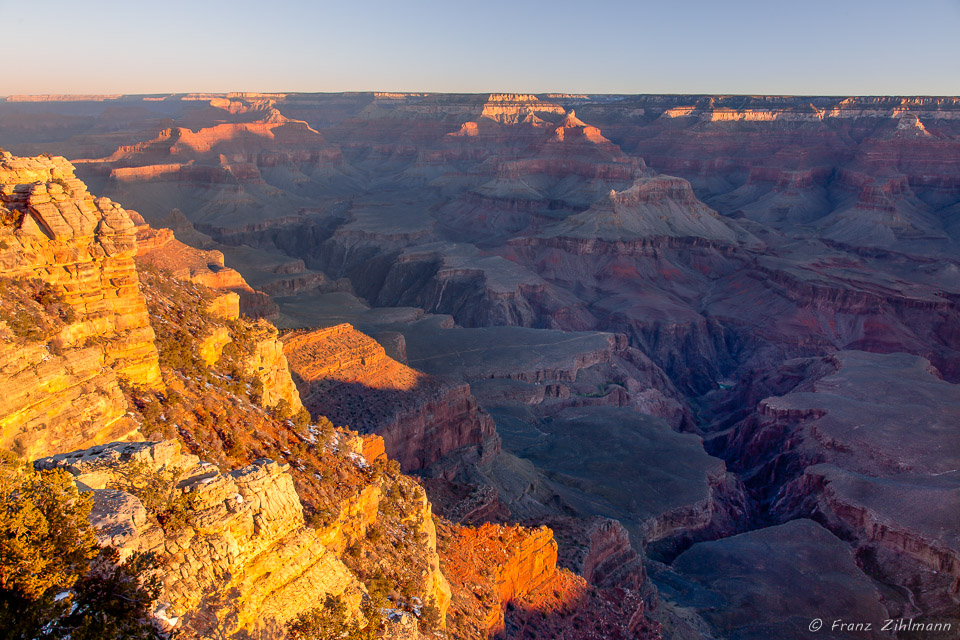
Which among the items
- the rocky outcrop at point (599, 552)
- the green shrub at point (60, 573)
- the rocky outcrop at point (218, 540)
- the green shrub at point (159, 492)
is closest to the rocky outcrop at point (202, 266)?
the rocky outcrop at point (599, 552)

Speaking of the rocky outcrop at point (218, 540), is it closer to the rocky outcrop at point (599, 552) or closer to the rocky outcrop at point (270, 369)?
the rocky outcrop at point (270, 369)

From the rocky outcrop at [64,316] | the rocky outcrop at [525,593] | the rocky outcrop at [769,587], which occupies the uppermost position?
the rocky outcrop at [64,316]

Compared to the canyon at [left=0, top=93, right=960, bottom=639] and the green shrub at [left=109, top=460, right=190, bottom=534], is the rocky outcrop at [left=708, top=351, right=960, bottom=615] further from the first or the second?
the green shrub at [left=109, top=460, right=190, bottom=534]

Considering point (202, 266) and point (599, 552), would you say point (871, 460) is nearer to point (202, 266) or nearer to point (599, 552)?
point (599, 552)

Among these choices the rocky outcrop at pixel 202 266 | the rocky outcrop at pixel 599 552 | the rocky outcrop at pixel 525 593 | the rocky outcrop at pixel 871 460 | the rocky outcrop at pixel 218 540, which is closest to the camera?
the rocky outcrop at pixel 218 540

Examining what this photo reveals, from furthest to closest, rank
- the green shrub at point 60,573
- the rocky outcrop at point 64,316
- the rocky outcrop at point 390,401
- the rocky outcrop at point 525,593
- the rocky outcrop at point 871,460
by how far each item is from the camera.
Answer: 1. the rocky outcrop at point 871,460
2. the rocky outcrop at point 390,401
3. the rocky outcrop at point 525,593
4. the rocky outcrop at point 64,316
5. the green shrub at point 60,573

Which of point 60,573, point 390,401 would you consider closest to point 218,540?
point 60,573

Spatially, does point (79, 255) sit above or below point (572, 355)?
above
